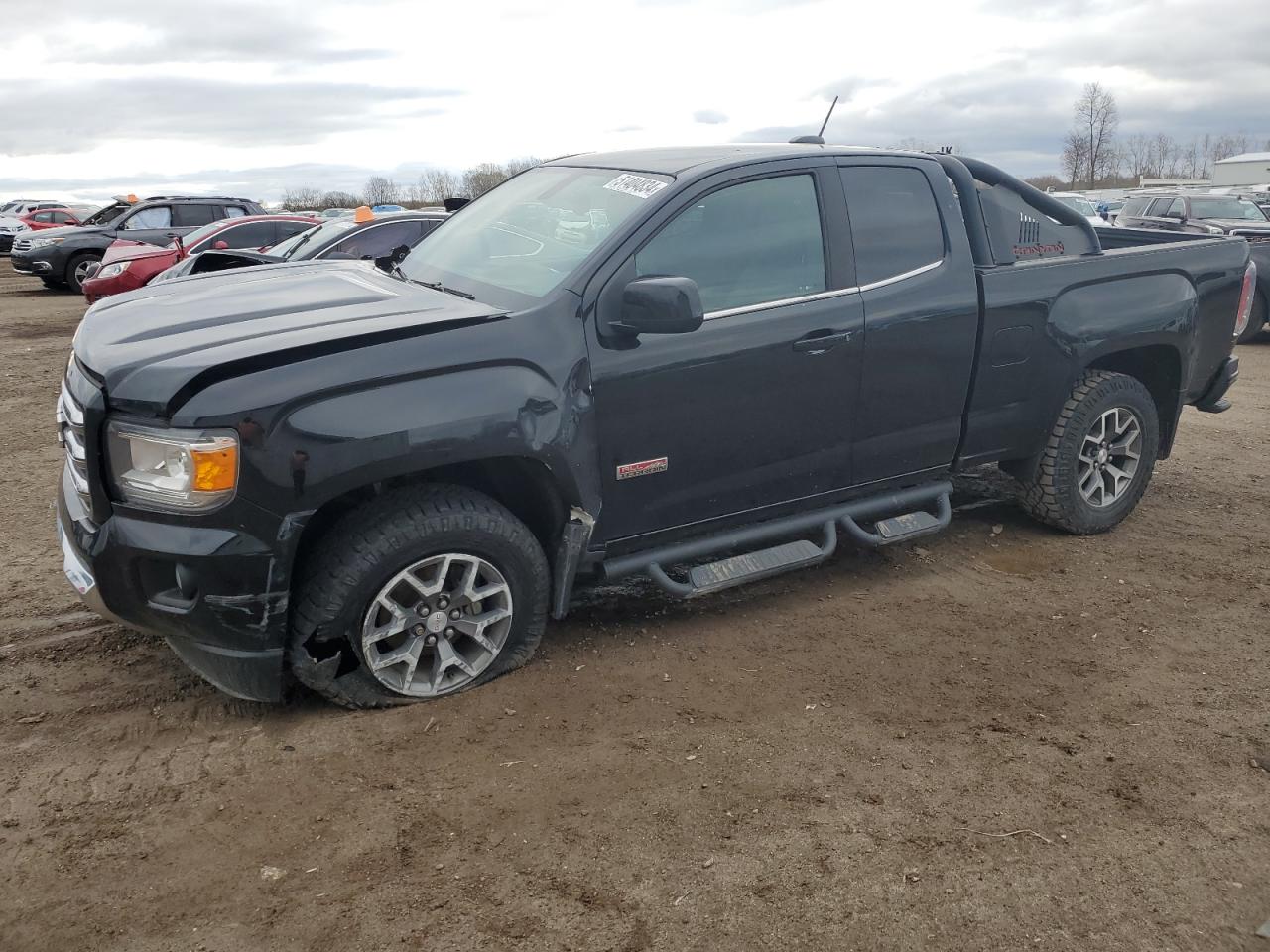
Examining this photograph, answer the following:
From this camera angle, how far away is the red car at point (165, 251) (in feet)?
43.3

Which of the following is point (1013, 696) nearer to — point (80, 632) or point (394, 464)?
point (394, 464)

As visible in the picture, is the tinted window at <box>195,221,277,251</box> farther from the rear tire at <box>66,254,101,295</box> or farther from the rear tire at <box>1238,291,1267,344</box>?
the rear tire at <box>1238,291,1267,344</box>

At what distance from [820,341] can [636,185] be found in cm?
95

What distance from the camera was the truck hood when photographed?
3.13 m

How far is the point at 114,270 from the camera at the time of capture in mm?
13336

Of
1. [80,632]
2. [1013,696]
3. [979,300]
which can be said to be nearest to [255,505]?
[80,632]

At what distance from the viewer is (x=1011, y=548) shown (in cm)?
534

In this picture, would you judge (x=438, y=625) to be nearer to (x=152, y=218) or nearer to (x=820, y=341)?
(x=820, y=341)

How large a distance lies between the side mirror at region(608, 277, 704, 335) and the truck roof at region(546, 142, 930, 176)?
695mm

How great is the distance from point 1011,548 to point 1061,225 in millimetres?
1733

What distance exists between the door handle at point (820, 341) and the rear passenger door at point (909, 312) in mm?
146

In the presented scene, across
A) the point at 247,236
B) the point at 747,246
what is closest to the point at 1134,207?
the point at 247,236

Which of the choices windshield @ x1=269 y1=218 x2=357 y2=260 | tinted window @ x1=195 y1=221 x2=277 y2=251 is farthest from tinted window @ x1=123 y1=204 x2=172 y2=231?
windshield @ x1=269 y1=218 x2=357 y2=260

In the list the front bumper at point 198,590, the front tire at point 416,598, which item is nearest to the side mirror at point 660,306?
the front tire at point 416,598
